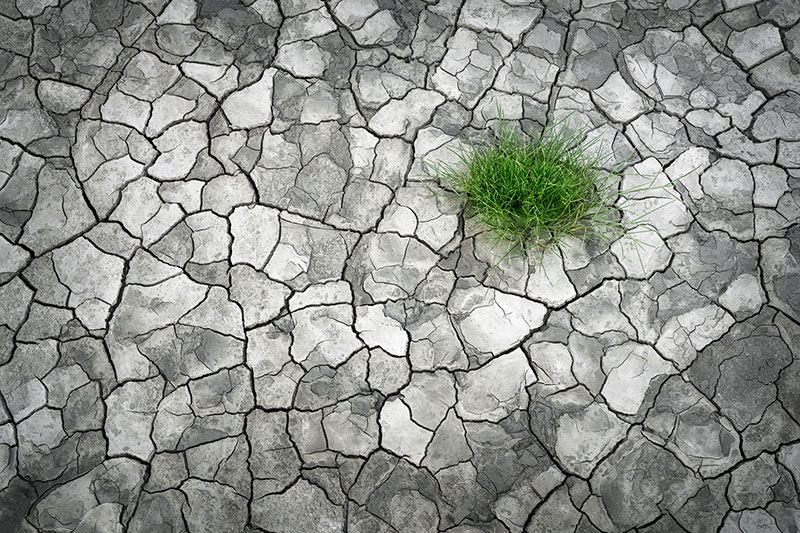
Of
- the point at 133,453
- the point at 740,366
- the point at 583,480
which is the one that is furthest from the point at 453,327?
the point at 133,453

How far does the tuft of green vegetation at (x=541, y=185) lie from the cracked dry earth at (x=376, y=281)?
0.08 meters

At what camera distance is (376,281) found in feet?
8.00

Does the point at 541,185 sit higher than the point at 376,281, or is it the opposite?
the point at 541,185

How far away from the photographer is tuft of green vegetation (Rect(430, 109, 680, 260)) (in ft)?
7.77

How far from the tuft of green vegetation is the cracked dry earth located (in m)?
0.08

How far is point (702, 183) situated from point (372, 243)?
1.38 meters

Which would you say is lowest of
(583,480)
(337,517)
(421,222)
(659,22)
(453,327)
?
(337,517)

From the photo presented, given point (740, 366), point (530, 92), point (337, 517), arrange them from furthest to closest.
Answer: point (530, 92)
point (740, 366)
point (337, 517)

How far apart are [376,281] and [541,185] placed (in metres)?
0.72

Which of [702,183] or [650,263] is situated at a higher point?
[702,183]

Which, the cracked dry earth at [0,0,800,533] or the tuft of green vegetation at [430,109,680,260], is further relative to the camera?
the tuft of green vegetation at [430,109,680,260]

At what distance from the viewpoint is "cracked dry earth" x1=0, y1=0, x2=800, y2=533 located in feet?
7.11

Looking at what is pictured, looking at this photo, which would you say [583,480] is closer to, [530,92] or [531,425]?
[531,425]

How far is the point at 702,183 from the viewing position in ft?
8.47
